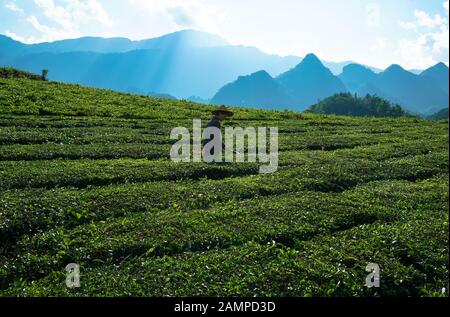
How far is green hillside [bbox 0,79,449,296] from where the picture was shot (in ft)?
38.1

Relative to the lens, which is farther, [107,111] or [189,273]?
[107,111]

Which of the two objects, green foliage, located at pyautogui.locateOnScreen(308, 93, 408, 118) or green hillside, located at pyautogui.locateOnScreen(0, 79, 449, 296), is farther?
green foliage, located at pyautogui.locateOnScreen(308, 93, 408, 118)

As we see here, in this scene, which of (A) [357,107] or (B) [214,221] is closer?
(B) [214,221]

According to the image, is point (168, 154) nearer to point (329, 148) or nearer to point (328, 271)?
point (329, 148)

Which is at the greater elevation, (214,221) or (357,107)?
(357,107)

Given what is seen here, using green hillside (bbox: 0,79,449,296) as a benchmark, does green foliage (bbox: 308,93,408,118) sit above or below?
above

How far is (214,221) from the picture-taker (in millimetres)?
15414

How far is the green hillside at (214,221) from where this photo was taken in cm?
1161

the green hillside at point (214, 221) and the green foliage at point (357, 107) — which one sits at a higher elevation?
the green foliage at point (357, 107)

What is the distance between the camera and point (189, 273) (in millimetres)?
11828

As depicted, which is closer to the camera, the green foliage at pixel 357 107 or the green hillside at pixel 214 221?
the green hillside at pixel 214 221
